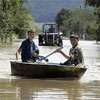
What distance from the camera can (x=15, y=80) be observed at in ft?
51.1

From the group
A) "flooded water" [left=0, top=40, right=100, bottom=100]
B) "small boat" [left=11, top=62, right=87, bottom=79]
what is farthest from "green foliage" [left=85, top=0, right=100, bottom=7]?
"small boat" [left=11, top=62, right=87, bottom=79]

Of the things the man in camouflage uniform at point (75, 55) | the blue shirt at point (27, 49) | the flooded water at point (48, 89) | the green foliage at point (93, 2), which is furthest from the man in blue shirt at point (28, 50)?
the green foliage at point (93, 2)

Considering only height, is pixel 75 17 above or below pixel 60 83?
below

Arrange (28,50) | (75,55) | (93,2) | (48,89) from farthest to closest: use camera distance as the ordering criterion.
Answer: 1. (93,2)
2. (28,50)
3. (75,55)
4. (48,89)

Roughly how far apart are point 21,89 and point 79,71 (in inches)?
125

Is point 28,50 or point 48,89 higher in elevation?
point 28,50

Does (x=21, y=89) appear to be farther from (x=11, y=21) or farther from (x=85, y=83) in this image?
(x=11, y=21)

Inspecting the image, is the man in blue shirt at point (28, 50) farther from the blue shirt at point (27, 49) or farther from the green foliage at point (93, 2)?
the green foliage at point (93, 2)

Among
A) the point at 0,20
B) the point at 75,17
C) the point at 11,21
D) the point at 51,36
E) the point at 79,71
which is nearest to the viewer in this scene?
the point at 79,71

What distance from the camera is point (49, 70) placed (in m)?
16.0

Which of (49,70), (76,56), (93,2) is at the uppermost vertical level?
(76,56)

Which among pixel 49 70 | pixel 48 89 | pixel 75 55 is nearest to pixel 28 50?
pixel 49 70

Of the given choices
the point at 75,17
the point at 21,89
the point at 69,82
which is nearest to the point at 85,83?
the point at 69,82

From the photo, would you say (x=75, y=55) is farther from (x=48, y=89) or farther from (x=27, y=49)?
(x=48, y=89)
